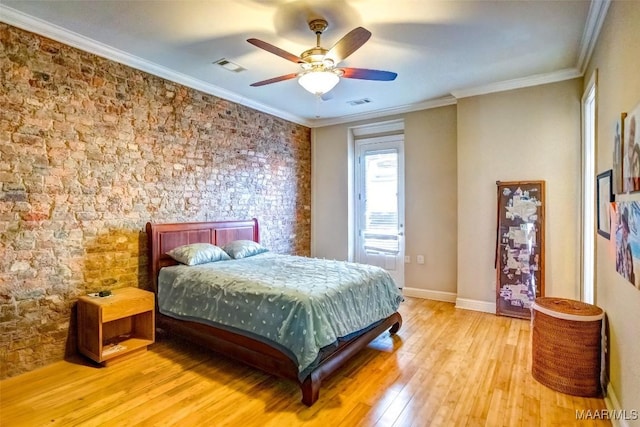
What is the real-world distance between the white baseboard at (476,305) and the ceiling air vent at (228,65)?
3.92 meters

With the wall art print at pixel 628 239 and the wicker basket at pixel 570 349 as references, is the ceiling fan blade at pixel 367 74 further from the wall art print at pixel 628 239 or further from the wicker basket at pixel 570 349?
the wicker basket at pixel 570 349

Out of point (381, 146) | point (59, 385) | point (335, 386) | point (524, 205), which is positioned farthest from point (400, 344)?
point (381, 146)

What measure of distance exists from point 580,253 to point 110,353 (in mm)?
4783

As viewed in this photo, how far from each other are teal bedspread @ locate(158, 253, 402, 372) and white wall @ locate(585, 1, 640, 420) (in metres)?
1.65

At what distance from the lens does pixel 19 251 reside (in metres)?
2.63

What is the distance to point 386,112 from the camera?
5.12 meters

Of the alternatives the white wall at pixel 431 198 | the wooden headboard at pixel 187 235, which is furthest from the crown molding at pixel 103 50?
the white wall at pixel 431 198

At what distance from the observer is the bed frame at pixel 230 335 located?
235 cm

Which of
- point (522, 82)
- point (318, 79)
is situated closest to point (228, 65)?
point (318, 79)

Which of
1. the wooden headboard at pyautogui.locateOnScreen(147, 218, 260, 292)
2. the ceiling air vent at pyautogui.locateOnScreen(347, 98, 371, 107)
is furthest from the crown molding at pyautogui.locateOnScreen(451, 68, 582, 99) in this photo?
the wooden headboard at pyautogui.locateOnScreen(147, 218, 260, 292)

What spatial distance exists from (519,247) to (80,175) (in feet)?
15.5

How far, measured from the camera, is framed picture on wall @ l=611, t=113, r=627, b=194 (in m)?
1.92

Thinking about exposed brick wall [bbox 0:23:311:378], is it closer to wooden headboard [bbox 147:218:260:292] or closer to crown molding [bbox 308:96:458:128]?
wooden headboard [bbox 147:218:260:292]

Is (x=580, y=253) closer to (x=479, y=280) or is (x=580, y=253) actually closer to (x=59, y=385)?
(x=479, y=280)
